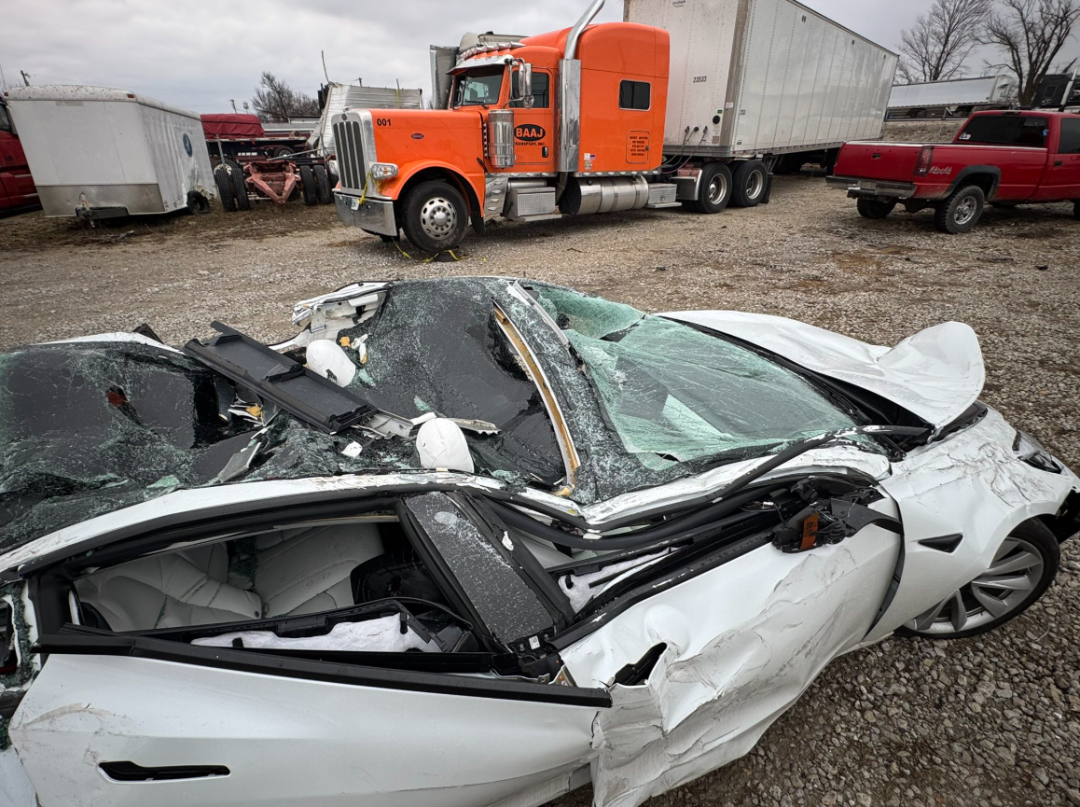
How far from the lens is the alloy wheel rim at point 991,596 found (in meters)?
2.12

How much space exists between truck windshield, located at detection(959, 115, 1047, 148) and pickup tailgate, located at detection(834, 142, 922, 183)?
6.76ft

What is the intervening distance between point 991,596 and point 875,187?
8.32 metres

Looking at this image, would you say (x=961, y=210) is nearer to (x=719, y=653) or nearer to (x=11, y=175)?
(x=719, y=653)

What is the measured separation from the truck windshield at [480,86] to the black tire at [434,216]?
140 cm

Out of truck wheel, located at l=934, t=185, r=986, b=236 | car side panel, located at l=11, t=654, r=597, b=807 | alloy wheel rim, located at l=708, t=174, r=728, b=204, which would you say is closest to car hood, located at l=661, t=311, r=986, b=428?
car side panel, located at l=11, t=654, r=597, b=807

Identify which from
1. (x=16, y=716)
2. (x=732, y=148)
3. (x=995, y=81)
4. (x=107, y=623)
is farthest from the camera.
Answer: (x=995, y=81)

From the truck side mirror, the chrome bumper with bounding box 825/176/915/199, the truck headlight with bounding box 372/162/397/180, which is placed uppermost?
the truck side mirror

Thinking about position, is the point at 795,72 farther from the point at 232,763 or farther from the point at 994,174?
the point at 232,763

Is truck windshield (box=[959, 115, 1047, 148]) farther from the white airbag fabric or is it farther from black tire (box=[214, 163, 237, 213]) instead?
black tire (box=[214, 163, 237, 213])

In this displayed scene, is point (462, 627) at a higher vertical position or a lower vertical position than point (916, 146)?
lower

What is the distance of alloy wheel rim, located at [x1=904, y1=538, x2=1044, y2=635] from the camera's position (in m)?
2.12

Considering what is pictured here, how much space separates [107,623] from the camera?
4.58ft

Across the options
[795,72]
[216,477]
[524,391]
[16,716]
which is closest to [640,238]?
[795,72]

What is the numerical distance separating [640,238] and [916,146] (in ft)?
13.7
